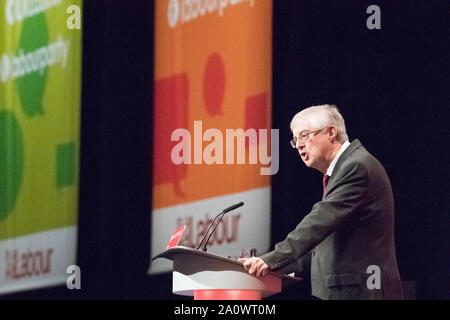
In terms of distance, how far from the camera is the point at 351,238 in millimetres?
3010

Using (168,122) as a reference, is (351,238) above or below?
below

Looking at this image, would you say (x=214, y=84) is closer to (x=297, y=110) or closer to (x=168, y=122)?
(x=168, y=122)

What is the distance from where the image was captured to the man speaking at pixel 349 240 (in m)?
2.94

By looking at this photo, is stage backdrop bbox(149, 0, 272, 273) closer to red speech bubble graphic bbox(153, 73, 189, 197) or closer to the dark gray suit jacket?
red speech bubble graphic bbox(153, 73, 189, 197)

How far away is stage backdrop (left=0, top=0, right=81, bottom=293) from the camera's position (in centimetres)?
512

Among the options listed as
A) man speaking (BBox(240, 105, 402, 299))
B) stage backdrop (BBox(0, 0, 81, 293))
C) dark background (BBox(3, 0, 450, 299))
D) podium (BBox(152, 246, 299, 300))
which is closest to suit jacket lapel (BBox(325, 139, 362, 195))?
man speaking (BBox(240, 105, 402, 299))

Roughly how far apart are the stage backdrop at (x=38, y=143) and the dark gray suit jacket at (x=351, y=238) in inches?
93.7

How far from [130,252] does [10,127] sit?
1.27 metres

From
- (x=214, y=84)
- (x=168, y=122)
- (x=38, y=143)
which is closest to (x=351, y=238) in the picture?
(x=214, y=84)

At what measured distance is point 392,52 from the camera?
391 cm

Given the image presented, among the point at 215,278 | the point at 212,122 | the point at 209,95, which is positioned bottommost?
the point at 215,278

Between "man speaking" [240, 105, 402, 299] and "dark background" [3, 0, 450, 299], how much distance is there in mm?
678

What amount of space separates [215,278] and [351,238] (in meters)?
0.52
